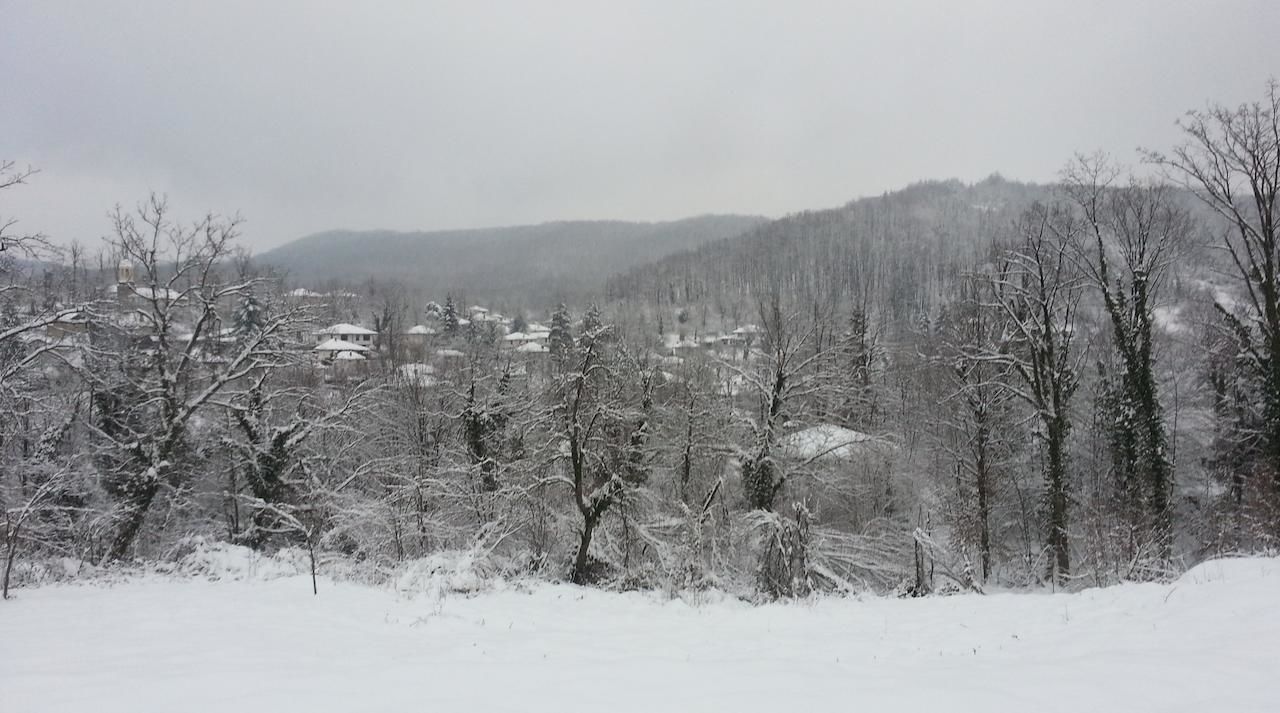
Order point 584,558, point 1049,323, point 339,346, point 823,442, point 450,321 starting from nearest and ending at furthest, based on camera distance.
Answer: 1. point 584,558
2. point 1049,323
3. point 823,442
4. point 339,346
5. point 450,321

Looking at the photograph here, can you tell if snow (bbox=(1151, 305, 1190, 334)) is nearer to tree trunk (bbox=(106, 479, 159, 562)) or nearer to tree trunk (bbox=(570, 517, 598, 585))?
tree trunk (bbox=(570, 517, 598, 585))

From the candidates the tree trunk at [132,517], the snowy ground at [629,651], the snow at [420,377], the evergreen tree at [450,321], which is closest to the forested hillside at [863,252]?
the evergreen tree at [450,321]

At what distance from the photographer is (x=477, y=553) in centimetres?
1091

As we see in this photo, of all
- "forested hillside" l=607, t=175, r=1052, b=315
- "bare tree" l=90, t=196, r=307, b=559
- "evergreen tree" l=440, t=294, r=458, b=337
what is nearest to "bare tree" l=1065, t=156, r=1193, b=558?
"bare tree" l=90, t=196, r=307, b=559

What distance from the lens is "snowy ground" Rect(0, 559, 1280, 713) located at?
438 cm

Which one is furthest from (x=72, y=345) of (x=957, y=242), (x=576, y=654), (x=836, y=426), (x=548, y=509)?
(x=957, y=242)

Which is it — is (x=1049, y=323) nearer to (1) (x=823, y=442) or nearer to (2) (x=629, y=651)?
(1) (x=823, y=442)

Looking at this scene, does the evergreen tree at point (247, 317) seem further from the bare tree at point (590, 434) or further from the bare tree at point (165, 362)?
the bare tree at point (590, 434)

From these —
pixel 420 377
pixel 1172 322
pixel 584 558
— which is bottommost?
pixel 584 558

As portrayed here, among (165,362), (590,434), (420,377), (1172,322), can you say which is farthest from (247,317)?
(1172,322)

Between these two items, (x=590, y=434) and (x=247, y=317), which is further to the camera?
(x=247, y=317)

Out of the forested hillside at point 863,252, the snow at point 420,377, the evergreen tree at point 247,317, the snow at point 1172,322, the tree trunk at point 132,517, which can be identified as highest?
the forested hillside at point 863,252

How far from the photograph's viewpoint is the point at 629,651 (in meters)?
6.28

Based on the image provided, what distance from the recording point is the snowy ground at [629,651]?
4379mm
